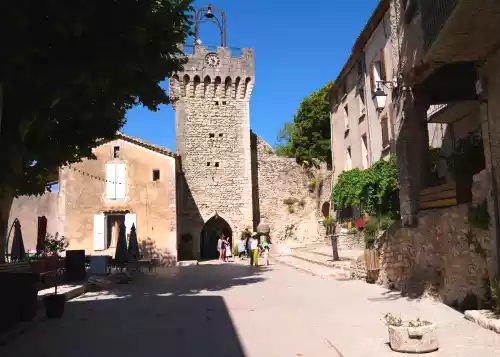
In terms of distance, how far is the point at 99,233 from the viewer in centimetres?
2141

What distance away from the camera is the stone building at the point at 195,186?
2183 centimetres

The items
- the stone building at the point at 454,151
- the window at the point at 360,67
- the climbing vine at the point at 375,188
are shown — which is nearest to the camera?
the stone building at the point at 454,151

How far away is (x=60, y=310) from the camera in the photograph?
24.5 ft

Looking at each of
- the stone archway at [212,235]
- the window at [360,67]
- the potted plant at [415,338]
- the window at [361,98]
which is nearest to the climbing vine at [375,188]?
the window at [361,98]

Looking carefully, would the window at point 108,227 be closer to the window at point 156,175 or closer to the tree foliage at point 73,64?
the window at point 156,175

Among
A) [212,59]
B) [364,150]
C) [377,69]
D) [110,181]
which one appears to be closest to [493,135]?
[377,69]

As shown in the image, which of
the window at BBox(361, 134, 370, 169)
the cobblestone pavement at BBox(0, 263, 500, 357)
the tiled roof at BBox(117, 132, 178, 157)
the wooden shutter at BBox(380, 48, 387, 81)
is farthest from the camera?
the tiled roof at BBox(117, 132, 178, 157)

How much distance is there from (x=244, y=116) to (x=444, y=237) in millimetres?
22387

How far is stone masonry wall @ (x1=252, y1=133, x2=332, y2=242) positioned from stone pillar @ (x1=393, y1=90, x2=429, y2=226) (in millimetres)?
20136

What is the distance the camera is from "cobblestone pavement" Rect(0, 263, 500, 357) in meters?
5.19

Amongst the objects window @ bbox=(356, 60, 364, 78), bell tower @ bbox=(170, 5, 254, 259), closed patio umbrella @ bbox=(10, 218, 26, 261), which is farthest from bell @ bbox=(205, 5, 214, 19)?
closed patio umbrella @ bbox=(10, 218, 26, 261)

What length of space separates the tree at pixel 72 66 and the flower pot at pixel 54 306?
1.17 metres

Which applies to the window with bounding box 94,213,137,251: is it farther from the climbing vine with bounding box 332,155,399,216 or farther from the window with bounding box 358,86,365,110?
the window with bounding box 358,86,365,110

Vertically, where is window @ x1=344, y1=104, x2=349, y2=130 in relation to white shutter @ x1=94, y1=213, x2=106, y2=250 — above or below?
above
